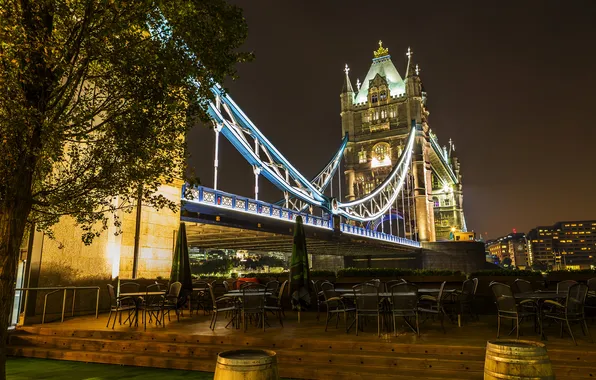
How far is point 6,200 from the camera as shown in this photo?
4.79 m

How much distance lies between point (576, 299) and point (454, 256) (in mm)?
43019

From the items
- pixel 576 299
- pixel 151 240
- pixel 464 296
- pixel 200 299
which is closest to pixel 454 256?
pixel 151 240

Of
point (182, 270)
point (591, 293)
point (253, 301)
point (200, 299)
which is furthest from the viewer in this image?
point (200, 299)

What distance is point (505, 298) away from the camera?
618 cm

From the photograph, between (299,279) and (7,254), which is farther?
(299,279)

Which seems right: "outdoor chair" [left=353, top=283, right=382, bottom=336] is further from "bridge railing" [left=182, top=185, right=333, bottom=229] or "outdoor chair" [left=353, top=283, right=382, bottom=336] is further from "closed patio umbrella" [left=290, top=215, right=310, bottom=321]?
"bridge railing" [left=182, top=185, right=333, bottom=229]

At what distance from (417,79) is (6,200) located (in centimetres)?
7743

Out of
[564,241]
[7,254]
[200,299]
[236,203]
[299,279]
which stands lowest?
[200,299]

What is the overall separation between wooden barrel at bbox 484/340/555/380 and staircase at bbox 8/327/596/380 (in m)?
2.12

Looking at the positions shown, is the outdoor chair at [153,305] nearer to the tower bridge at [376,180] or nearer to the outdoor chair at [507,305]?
the outdoor chair at [507,305]

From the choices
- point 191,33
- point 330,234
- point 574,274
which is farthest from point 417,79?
point 191,33

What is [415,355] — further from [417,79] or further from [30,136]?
[417,79]

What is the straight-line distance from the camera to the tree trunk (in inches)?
180

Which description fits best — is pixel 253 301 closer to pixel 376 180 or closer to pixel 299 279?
pixel 299 279
